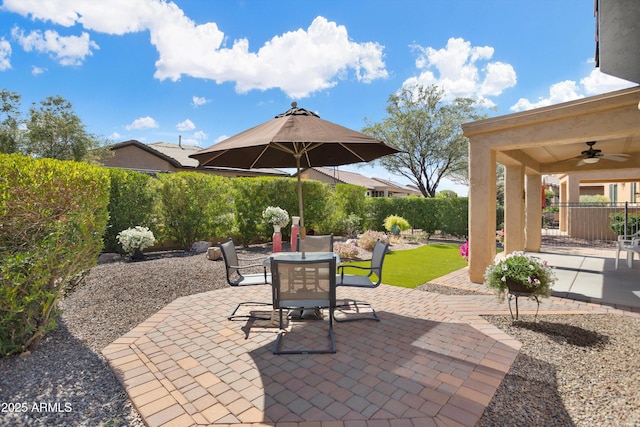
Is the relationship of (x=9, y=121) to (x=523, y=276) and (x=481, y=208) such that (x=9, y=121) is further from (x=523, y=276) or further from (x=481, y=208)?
(x=523, y=276)

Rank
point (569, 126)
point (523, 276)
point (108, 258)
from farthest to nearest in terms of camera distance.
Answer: point (108, 258) → point (569, 126) → point (523, 276)

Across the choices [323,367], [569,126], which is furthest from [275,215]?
[569,126]

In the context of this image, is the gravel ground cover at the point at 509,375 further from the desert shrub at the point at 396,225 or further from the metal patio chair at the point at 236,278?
the desert shrub at the point at 396,225

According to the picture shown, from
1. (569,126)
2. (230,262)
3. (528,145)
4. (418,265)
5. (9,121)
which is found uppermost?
(9,121)

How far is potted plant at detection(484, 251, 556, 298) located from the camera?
4051mm

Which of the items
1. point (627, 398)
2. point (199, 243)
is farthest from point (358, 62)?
point (627, 398)

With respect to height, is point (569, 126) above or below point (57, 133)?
below

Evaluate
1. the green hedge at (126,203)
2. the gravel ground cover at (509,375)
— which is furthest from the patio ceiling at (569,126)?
the green hedge at (126,203)

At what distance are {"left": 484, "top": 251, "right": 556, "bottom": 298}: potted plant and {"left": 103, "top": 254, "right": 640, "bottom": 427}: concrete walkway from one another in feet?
2.04

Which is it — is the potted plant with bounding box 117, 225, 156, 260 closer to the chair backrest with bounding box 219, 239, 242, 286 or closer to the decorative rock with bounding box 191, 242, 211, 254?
the decorative rock with bounding box 191, 242, 211, 254

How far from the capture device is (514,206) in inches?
371

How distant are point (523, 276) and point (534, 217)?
8452 millimetres

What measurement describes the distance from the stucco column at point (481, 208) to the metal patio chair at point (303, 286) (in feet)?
14.2

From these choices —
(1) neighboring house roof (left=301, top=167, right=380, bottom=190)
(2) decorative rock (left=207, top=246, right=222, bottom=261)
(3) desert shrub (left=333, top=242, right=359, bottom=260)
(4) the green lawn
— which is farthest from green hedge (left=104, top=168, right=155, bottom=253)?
(1) neighboring house roof (left=301, top=167, right=380, bottom=190)
